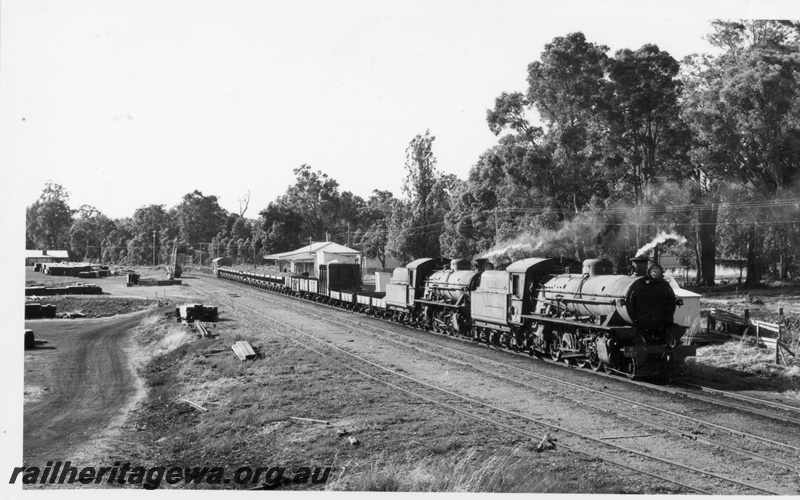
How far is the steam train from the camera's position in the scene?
17.0 m

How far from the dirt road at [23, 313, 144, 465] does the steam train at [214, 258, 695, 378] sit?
→ 12.4 m

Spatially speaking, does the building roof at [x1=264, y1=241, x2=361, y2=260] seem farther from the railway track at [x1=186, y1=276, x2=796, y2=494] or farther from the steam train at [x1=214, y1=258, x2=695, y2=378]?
the railway track at [x1=186, y1=276, x2=796, y2=494]

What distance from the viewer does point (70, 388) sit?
20.2m

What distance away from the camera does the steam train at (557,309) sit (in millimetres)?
17016

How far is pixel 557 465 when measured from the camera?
420 inches

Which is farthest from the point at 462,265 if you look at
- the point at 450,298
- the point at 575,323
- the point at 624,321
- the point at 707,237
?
the point at 707,237

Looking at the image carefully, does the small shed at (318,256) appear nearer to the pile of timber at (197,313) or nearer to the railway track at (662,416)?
the pile of timber at (197,313)

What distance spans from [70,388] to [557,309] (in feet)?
50.7

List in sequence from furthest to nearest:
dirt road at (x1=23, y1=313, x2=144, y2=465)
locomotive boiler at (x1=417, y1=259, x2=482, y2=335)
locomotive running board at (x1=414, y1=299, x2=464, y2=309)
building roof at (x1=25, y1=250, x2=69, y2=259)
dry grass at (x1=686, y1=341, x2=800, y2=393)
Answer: building roof at (x1=25, y1=250, x2=69, y2=259) → locomotive running board at (x1=414, y1=299, x2=464, y2=309) → locomotive boiler at (x1=417, y1=259, x2=482, y2=335) → dry grass at (x1=686, y1=341, x2=800, y2=393) → dirt road at (x1=23, y1=313, x2=144, y2=465)

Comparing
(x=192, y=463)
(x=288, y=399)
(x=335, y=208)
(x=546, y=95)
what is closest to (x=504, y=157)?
(x=546, y=95)

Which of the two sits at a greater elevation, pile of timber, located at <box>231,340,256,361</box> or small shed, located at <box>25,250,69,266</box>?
small shed, located at <box>25,250,69,266</box>

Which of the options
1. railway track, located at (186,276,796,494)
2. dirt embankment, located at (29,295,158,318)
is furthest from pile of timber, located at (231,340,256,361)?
dirt embankment, located at (29,295,158,318)

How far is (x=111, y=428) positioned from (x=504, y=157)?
2990 centimetres

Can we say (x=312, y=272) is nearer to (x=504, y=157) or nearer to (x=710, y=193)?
(x=504, y=157)
